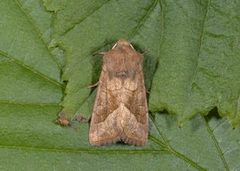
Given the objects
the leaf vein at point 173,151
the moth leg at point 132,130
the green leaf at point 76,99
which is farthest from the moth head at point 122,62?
the leaf vein at point 173,151

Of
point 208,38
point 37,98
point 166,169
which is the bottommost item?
point 166,169

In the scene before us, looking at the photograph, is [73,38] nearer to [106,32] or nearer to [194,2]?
[106,32]

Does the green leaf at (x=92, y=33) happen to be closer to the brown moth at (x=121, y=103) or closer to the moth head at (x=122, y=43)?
the moth head at (x=122, y=43)

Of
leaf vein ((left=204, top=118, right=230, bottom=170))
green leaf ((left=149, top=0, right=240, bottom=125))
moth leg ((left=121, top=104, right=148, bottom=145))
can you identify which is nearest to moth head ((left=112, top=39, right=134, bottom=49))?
green leaf ((left=149, top=0, right=240, bottom=125))

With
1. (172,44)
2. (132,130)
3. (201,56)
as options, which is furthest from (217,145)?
(172,44)

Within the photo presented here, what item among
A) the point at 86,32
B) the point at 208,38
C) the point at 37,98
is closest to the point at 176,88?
the point at 208,38

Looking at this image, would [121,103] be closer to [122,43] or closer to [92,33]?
[122,43]
